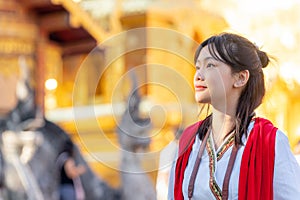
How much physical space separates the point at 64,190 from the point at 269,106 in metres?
2.85

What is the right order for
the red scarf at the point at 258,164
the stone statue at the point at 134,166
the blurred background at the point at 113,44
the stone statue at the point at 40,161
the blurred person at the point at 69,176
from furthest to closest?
the blurred background at the point at 113,44 → the blurred person at the point at 69,176 → the stone statue at the point at 40,161 → the stone statue at the point at 134,166 → the red scarf at the point at 258,164

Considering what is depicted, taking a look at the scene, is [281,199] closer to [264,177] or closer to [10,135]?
[264,177]

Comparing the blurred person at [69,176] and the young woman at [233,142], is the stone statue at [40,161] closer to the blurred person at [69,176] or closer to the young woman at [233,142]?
the blurred person at [69,176]

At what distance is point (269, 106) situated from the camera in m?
1.62

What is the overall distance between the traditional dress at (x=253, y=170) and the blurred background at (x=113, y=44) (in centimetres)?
297

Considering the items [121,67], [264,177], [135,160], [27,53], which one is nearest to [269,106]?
[264,177]

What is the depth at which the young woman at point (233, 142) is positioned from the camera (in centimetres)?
135

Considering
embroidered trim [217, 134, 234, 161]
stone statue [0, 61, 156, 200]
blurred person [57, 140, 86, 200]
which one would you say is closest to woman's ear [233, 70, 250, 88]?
embroidered trim [217, 134, 234, 161]

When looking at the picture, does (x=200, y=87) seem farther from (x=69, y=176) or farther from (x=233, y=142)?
(x=69, y=176)

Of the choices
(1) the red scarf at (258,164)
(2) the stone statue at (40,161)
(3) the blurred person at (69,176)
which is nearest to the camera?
(1) the red scarf at (258,164)

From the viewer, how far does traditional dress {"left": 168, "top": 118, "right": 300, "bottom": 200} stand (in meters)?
1.34

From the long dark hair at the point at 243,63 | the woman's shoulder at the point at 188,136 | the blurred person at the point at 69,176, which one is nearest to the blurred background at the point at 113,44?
the blurred person at the point at 69,176

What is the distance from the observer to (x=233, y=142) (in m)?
1.43

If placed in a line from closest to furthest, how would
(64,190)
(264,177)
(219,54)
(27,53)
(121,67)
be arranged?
(264,177), (219,54), (64,190), (27,53), (121,67)
